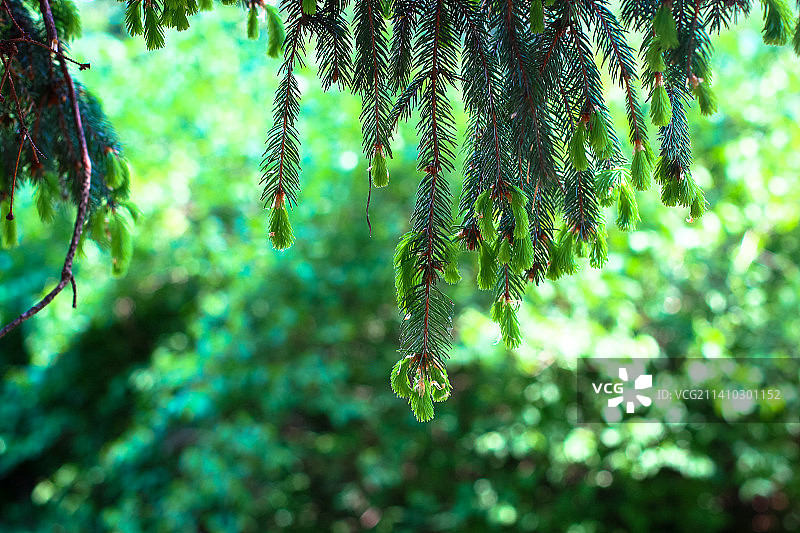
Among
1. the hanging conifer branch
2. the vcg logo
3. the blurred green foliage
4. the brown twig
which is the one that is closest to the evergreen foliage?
the brown twig

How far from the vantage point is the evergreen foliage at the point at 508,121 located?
2.99ft

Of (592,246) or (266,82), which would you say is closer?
(592,246)

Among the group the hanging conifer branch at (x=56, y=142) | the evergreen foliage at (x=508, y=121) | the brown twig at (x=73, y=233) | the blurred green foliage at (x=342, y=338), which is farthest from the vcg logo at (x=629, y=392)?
the brown twig at (x=73, y=233)

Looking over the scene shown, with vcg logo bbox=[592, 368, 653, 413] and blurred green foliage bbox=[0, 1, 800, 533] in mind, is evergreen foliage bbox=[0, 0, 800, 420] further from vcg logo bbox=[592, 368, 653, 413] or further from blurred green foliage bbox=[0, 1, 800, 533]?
vcg logo bbox=[592, 368, 653, 413]

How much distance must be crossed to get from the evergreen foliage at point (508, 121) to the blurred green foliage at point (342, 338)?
1882 mm

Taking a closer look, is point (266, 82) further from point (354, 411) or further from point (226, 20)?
point (354, 411)

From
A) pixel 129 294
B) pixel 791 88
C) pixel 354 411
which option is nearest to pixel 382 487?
pixel 354 411

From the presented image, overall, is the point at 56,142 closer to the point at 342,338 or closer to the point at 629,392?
the point at 342,338

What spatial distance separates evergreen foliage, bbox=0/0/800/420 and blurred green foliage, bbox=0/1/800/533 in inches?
74.1

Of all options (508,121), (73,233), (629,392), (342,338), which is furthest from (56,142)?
(629,392)

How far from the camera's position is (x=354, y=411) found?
3.28 meters

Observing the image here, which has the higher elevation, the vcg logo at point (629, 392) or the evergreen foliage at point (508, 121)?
the vcg logo at point (629, 392)

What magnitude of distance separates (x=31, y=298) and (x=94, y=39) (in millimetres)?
1536

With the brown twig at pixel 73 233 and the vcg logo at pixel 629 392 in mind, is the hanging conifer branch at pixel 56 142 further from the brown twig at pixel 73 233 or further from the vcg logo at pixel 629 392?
the vcg logo at pixel 629 392
